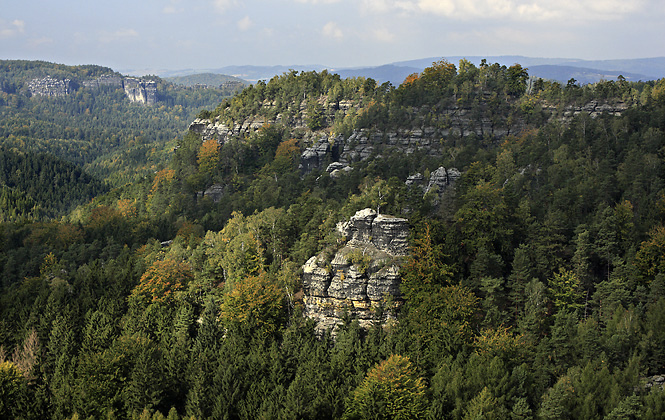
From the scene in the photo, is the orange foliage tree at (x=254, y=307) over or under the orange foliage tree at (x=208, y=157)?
under

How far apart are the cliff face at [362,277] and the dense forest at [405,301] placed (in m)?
1.26

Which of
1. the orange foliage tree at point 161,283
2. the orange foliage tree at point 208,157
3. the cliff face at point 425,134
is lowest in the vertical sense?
the orange foliage tree at point 161,283

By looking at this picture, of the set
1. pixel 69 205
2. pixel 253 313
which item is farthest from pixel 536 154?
pixel 69 205

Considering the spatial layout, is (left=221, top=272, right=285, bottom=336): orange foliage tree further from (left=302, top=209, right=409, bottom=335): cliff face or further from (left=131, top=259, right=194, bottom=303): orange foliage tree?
(left=131, top=259, right=194, bottom=303): orange foliage tree

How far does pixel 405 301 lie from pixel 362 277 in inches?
192

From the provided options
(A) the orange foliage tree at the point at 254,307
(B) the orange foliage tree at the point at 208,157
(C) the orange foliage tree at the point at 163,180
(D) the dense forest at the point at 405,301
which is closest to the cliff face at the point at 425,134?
(D) the dense forest at the point at 405,301

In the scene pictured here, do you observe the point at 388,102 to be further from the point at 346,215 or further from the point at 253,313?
the point at 253,313

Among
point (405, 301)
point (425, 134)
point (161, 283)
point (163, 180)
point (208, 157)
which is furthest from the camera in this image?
point (163, 180)

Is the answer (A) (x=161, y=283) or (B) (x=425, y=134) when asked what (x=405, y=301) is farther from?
(B) (x=425, y=134)

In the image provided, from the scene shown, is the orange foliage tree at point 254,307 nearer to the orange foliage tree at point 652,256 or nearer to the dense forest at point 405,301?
the dense forest at point 405,301

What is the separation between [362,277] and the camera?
53656 mm

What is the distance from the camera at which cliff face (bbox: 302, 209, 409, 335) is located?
2080 inches

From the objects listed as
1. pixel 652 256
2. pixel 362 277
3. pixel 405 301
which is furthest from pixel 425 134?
pixel 405 301

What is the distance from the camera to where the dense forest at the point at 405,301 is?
1683 inches
